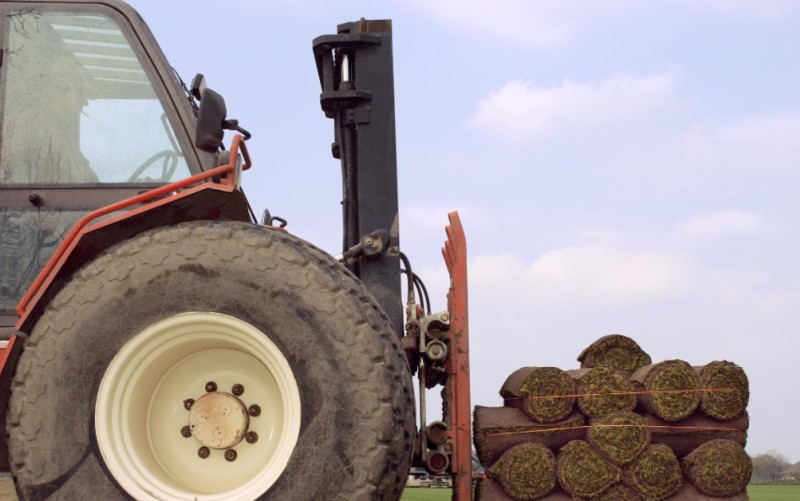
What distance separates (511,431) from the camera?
4652 mm

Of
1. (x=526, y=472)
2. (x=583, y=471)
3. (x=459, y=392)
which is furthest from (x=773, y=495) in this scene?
(x=459, y=392)

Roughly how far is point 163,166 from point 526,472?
2.17 m

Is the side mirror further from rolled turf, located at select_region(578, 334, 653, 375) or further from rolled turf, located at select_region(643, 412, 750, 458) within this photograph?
rolled turf, located at select_region(643, 412, 750, 458)

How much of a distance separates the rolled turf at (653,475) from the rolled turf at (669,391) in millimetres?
208

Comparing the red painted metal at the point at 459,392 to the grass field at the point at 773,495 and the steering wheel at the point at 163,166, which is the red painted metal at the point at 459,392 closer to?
the steering wheel at the point at 163,166

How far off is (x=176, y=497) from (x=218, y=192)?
1.12 m

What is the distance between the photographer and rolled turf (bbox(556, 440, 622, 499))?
177 inches

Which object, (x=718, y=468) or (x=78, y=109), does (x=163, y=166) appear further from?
(x=718, y=468)

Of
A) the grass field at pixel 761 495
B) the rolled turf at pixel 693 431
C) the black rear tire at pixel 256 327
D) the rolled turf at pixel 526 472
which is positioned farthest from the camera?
the grass field at pixel 761 495

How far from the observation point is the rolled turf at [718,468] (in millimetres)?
4602

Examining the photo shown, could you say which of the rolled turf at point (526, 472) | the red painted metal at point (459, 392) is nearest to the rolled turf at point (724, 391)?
the rolled turf at point (526, 472)

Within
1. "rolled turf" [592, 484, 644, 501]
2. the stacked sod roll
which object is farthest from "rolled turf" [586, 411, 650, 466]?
"rolled turf" [592, 484, 644, 501]

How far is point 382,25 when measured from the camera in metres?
4.79

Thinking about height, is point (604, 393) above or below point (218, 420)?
above
